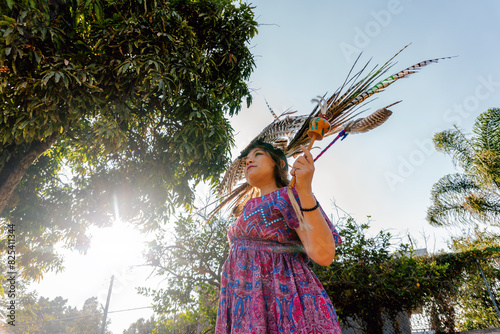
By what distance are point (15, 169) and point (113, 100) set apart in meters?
1.87

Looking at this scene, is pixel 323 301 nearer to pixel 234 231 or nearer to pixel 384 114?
pixel 234 231

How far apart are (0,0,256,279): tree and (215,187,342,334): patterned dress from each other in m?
2.81

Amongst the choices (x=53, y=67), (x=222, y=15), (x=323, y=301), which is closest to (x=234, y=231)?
(x=323, y=301)

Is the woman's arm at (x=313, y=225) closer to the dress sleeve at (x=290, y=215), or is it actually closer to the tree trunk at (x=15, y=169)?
the dress sleeve at (x=290, y=215)

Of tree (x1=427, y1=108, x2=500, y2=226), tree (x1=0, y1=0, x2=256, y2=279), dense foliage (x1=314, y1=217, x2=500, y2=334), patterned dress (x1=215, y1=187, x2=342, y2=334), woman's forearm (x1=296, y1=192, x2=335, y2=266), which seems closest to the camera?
patterned dress (x1=215, y1=187, x2=342, y2=334)

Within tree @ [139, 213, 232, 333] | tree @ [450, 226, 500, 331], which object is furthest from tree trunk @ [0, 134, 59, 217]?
tree @ [450, 226, 500, 331]

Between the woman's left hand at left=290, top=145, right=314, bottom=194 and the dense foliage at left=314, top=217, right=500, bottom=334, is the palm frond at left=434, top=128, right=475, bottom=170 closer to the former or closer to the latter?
the dense foliage at left=314, top=217, right=500, bottom=334

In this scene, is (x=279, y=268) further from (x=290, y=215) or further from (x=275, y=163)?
(x=275, y=163)

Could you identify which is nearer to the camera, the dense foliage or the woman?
the woman

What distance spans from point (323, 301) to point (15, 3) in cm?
411

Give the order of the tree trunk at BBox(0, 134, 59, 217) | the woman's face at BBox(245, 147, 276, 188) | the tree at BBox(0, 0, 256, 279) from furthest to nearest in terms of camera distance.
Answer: the tree trunk at BBox(0, 134, 59, 217) < the tree at BBox(0, 0, 256, 279) < the woman's face at BBox(245, 147, 276, 188)

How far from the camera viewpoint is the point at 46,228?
7.45 metres

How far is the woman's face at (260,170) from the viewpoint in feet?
5.79

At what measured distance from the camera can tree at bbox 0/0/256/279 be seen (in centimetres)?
329
